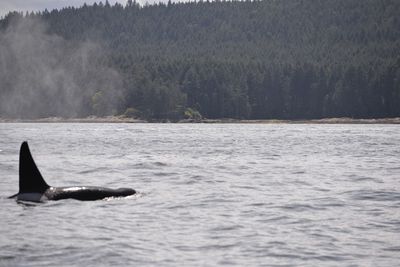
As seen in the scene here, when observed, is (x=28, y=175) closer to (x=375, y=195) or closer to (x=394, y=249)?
(x=394, y=249)

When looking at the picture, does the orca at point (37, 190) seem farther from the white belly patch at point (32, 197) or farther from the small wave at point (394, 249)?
the small wave at point (394, 249)

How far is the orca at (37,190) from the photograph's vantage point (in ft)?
77.8

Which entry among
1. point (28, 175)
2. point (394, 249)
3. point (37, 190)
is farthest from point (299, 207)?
point (28, 175)

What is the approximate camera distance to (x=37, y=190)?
24.4 metres

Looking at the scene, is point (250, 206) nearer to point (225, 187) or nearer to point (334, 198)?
point (334, 198)

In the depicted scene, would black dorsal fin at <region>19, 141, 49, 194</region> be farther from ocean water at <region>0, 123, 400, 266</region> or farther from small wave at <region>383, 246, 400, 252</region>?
small wave at <region>383, 246, 400, 252</region>

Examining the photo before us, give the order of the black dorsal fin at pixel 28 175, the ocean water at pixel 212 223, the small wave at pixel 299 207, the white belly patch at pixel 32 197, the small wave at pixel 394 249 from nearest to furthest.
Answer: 1. the ocean water at pixel 212 223
2. the small wave at pixel 394 249
3. the small wave at pixel 299 207
4. the black dorsal fin at pixel 28 175
5. the white belly patch at pixel 32 197

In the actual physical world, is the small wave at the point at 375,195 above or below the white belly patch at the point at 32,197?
below

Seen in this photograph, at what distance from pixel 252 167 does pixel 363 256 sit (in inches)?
1071

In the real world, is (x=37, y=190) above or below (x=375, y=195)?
above

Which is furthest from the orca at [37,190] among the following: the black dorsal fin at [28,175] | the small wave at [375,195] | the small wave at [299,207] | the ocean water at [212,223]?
the small wave at [375,195]

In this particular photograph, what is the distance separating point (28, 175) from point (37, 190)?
0.89 m

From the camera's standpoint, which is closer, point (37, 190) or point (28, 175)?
point (28, 175)

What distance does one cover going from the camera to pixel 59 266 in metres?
15.3
